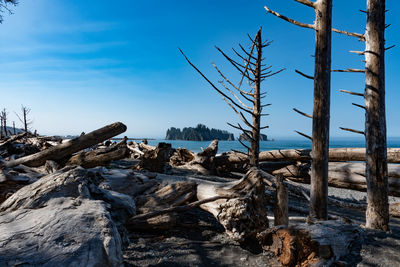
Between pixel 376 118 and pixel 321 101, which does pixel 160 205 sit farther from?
pixel 376 118

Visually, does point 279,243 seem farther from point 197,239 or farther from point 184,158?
point 184,158

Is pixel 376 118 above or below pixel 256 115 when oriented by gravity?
below

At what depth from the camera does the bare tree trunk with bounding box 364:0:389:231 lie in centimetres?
397

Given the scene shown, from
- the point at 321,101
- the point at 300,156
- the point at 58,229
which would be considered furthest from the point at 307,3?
the point at 300,156

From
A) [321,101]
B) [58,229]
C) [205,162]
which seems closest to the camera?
[58,229]

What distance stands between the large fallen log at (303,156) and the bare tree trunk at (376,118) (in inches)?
81.7

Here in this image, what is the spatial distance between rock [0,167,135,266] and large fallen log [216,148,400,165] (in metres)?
5.47

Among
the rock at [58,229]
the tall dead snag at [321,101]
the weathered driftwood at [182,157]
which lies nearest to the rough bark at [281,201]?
the tall dead snag at [321,101]

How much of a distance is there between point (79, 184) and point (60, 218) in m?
0.82

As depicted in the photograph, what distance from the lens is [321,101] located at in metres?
3.67

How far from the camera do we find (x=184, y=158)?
12117 mm

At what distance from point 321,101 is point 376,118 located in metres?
1.16

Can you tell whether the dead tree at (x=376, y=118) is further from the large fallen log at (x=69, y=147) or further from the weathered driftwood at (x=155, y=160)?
the large fallen log at (x=69, y=147)

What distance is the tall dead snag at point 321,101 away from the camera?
145 inches
